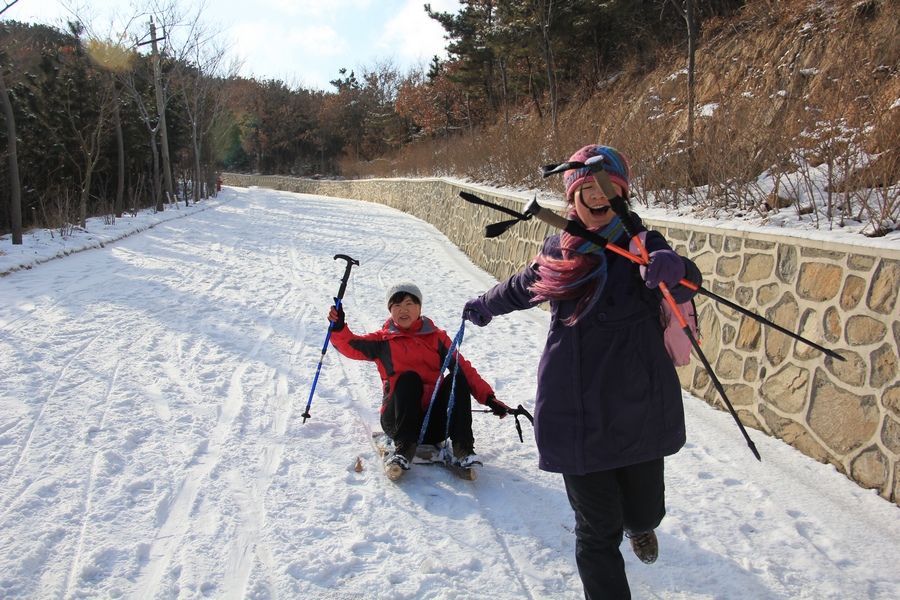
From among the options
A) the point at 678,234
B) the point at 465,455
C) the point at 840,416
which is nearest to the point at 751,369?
the point at 840,416

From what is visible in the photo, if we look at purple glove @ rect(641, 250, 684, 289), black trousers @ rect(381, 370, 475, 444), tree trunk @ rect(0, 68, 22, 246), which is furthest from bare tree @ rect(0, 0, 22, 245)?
purple glove @ rect(641, 250, 684, 289)

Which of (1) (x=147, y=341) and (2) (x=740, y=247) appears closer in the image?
(2) (x=740, y=247)

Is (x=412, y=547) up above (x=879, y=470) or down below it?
below

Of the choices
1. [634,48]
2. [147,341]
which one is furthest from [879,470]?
[634,48]

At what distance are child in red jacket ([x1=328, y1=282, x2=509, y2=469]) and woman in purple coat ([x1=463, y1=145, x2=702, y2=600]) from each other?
4.24 feet

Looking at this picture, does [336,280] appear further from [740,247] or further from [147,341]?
[740,247]

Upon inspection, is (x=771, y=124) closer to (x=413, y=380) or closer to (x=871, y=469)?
(x=871, y=469)

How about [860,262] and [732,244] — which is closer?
[860,262]

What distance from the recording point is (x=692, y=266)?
1.88 m

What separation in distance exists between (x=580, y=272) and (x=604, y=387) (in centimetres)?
40

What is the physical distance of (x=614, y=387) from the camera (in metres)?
1.95

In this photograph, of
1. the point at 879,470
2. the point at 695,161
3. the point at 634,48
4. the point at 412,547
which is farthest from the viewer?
the point at 634,48

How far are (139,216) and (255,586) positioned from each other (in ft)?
54.0

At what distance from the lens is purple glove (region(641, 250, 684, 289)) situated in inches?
69.8
